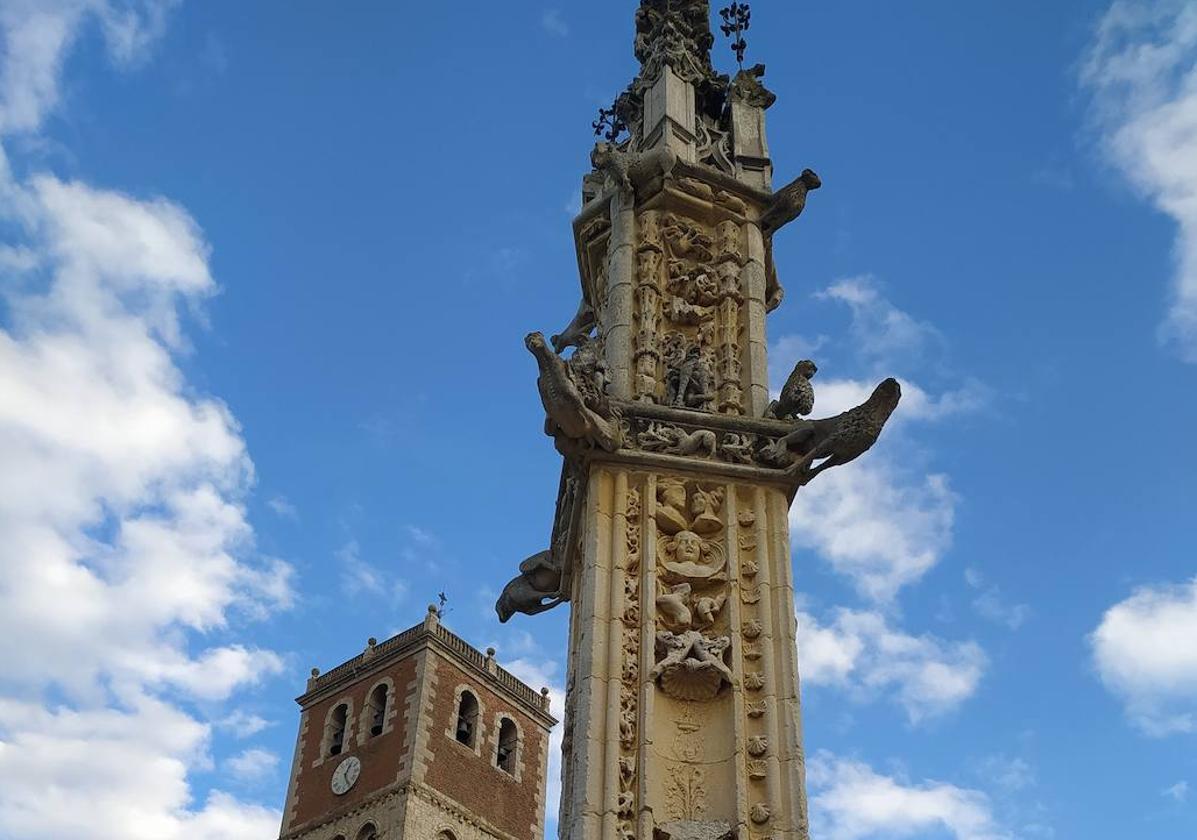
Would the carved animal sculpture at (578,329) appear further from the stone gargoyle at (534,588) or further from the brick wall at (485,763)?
the brick wall at (485,763)

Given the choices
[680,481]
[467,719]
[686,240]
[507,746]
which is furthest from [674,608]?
[507,746]

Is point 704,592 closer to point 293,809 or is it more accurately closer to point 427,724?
point 427,724

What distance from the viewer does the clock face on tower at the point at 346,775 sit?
58.7 metres

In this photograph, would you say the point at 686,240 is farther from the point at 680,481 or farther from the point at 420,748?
the point at 420,748

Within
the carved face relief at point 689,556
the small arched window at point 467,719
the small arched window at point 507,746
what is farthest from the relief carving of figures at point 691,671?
the small arched window at point 507,746

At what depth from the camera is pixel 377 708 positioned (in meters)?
60.7

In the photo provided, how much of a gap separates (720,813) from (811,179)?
487cm

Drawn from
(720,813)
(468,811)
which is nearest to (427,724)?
(468,811)

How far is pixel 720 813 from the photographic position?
297 inches

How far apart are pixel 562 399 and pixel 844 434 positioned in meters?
1.65

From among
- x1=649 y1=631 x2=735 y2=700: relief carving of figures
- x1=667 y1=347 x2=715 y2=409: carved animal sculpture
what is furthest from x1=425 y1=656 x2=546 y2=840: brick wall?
x1=649 y1=631 x2=735 y2=700: relief carving of figures

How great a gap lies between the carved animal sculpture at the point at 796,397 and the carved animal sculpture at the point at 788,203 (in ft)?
5.34

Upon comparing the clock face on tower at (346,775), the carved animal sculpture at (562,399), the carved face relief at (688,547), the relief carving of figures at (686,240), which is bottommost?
the carved face relief at (688,547)

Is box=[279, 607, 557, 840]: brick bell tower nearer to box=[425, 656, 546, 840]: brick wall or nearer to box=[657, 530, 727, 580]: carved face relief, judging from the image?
box=[425, 656, 546, 840]: brick wall
